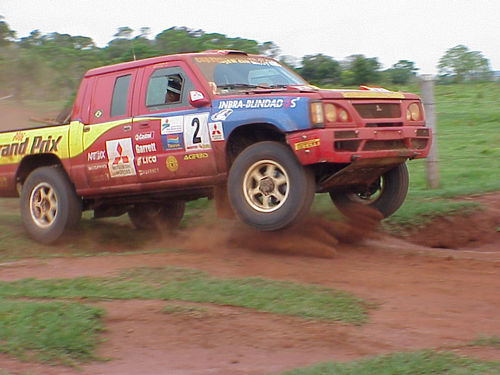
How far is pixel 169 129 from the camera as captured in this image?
7355 mm

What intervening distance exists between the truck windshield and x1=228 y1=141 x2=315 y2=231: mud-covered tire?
915 millimetres

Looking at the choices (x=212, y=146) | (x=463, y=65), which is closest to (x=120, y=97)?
(x=212, y=146)

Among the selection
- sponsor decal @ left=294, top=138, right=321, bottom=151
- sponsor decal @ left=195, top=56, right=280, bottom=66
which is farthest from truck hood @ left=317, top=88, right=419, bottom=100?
sponsor decal @ left=195, top=56, right=280, bottom=66

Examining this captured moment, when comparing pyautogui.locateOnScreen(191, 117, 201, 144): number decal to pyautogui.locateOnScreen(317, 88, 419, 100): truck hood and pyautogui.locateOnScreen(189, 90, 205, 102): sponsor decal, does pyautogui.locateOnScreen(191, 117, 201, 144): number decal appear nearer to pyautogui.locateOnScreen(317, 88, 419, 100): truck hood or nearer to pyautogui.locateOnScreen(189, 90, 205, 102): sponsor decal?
pyautogui.locateOnScreen(189, 90, 205, 102): sponsor decal

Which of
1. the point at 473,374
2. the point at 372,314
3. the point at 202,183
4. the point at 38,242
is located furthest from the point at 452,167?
the point at 473,374

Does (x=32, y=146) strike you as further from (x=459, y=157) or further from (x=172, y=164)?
(x=459, y=157)

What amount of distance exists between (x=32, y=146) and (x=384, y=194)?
4.00 m

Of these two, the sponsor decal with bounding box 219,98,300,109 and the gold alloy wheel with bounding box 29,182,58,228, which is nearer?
the sponsor decal with bounding box 219,98,300,109

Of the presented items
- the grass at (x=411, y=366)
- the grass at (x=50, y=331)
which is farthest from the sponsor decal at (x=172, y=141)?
the grass at (x=411, y=366)

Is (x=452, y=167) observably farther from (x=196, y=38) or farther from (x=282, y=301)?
(x=196, y=38)

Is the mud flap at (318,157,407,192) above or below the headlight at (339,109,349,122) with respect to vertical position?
below

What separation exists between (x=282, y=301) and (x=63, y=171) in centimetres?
406

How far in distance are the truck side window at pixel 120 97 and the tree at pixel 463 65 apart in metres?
24.4

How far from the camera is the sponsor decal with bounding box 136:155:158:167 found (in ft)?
24.6
